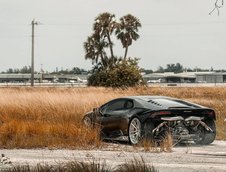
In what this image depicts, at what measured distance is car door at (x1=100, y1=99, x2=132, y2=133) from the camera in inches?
639

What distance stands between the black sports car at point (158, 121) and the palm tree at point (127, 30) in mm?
50341

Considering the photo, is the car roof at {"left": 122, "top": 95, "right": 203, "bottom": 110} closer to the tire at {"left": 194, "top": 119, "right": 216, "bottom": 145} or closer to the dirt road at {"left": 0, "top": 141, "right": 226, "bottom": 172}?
the tire at {"left": 194, "top": 119, "right": 216, "bottom": 145}

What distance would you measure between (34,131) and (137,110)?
3.17 metres

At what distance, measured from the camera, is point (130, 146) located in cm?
1516

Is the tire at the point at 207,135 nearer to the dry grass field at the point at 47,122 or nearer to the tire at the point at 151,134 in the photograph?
the tire at the point at 151,134

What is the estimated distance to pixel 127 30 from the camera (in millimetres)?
67938

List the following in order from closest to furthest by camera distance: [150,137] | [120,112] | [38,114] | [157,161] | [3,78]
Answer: [157,161] < [150,137] < [120,112] < [38,114] < [3,78]

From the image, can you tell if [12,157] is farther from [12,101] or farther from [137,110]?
[12,101]

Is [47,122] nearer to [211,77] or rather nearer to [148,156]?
[148,156]

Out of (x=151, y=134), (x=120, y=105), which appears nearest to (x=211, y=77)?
(x=120, y=105)

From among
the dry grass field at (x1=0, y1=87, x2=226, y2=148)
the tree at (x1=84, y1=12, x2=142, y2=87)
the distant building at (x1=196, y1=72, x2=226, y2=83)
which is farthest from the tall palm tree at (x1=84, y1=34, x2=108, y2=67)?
the distant building at (x1=196, y1=72, x2=226, y2=83)

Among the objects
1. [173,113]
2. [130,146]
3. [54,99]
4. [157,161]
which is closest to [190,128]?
[173,113]

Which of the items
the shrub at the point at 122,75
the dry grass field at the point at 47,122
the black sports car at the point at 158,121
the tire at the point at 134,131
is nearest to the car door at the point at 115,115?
the black sports car at the point at 158,121

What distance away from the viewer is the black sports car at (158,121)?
15.2 m
